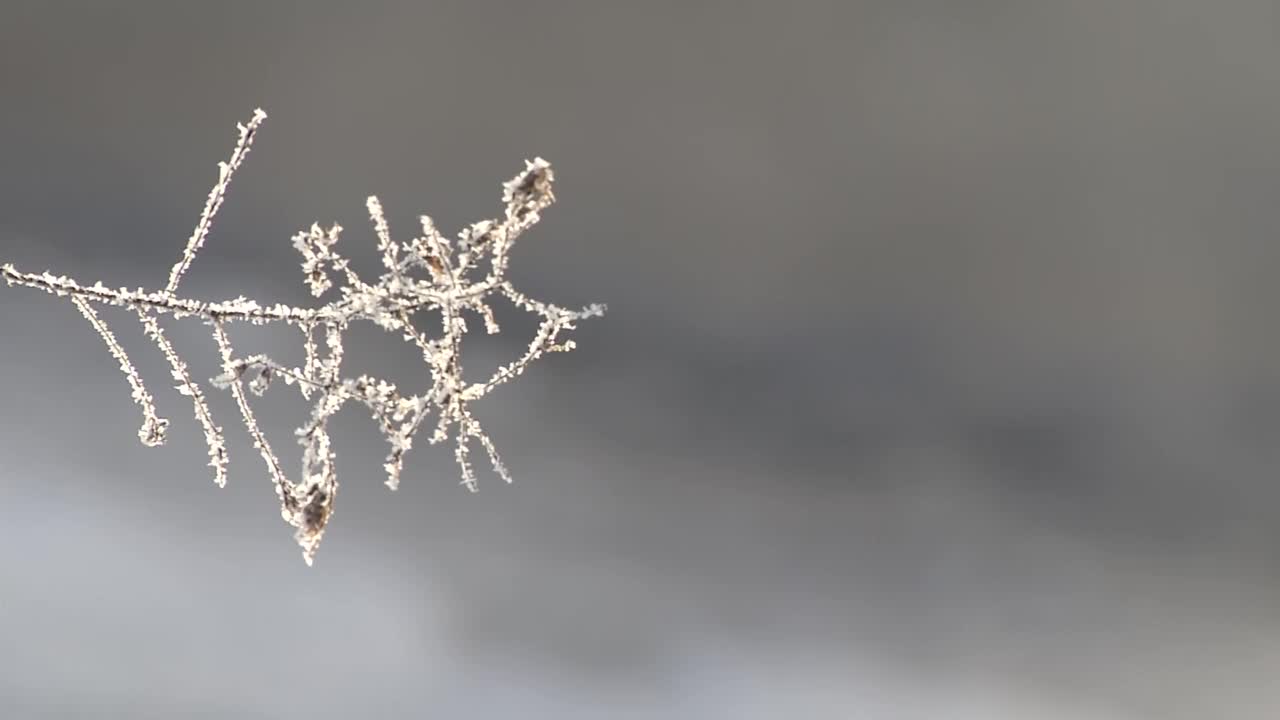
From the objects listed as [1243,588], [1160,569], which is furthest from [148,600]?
[1243,588]

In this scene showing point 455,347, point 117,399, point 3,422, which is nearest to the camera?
point 455,347

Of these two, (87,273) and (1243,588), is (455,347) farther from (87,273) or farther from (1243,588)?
(1243,588)

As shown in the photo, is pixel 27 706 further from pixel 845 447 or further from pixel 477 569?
pixel 845 447

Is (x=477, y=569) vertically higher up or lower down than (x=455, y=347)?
higher up

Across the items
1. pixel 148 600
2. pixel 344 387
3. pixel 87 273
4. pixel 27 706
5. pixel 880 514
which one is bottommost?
pixel 344 387

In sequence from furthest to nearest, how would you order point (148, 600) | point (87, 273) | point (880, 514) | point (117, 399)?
point (880, 514)
point (148, 600)
point (117, 399)
point (87, 273)

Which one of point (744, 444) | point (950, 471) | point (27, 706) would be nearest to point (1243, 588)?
point (950, 471)

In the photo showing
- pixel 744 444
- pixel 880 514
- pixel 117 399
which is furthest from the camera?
pixel 880 514

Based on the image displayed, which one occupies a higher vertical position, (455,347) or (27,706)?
(27,706)

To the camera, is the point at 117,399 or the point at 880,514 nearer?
the point at 117,399
